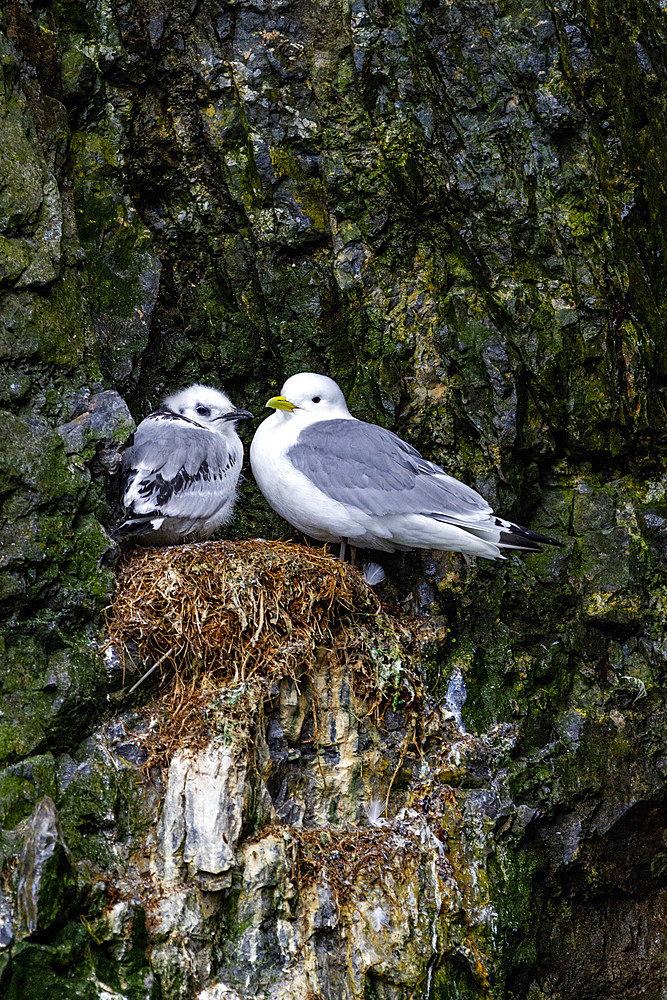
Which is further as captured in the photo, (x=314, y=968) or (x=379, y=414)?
(x=379, y=414)

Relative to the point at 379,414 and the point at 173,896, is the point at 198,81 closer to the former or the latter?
the point at 379,414

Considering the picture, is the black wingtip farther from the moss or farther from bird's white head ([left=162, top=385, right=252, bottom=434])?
the moss

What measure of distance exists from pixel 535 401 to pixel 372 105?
1720 mm

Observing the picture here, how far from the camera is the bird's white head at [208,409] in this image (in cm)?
498

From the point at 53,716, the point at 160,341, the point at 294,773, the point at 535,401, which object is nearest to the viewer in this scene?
the point at 53,716

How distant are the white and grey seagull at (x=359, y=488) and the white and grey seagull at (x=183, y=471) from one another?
20cm

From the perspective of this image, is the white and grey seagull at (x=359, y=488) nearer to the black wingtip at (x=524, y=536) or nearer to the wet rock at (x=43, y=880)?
the black wingtip at (x=524, y=536)

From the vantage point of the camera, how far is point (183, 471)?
15.1 feet

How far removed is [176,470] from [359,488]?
81cm

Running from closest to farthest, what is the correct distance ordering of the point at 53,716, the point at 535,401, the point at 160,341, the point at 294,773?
1. the point at 53,716
2. the point at 294,773
3. the point at 535,401
4. the point at 160,341

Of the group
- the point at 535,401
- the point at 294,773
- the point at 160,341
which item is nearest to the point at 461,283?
the point at 535,401

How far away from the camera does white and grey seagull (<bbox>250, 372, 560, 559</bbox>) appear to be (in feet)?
14.4

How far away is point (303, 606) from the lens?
14.4 ft

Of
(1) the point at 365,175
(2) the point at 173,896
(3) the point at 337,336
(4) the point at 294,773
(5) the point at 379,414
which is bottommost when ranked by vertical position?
(2) the point at 173,896
